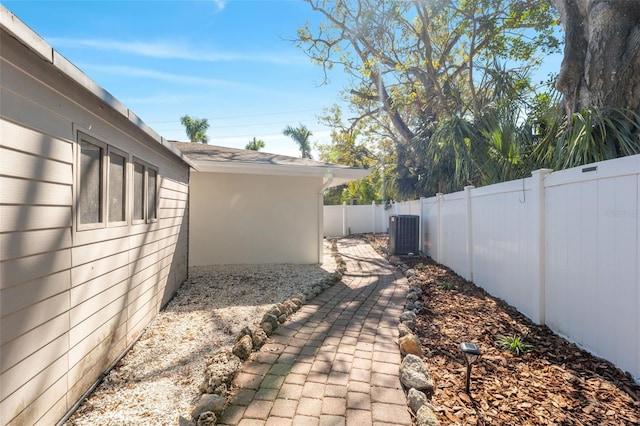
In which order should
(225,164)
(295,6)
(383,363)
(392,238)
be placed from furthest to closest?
(295,6) → (392,238) → (225,164) → (383,363)

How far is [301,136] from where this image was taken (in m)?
25.5

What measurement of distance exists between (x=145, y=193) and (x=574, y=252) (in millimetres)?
4667

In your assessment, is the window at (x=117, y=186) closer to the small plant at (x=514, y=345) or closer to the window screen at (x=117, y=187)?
the window screen at (x=117, y=187)

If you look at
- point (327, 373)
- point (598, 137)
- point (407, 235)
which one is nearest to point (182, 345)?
point (327, 373)

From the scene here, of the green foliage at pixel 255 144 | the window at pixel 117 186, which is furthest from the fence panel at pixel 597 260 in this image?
the green foliage at pixel 255 144

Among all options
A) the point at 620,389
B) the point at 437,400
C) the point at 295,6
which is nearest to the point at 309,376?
the point at 437,400

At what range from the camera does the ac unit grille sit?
948 cm

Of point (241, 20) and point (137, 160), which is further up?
point (241, 20)

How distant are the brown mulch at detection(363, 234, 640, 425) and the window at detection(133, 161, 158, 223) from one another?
3.50 metres

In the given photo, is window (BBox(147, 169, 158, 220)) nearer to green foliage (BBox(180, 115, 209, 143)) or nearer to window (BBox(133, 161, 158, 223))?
window (BBox(133, 161, 158, 223))

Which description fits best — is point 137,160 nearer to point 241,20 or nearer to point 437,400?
point 437,400

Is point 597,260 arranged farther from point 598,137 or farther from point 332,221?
point 332,221

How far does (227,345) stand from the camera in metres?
3.40

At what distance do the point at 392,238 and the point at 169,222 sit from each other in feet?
21.8
